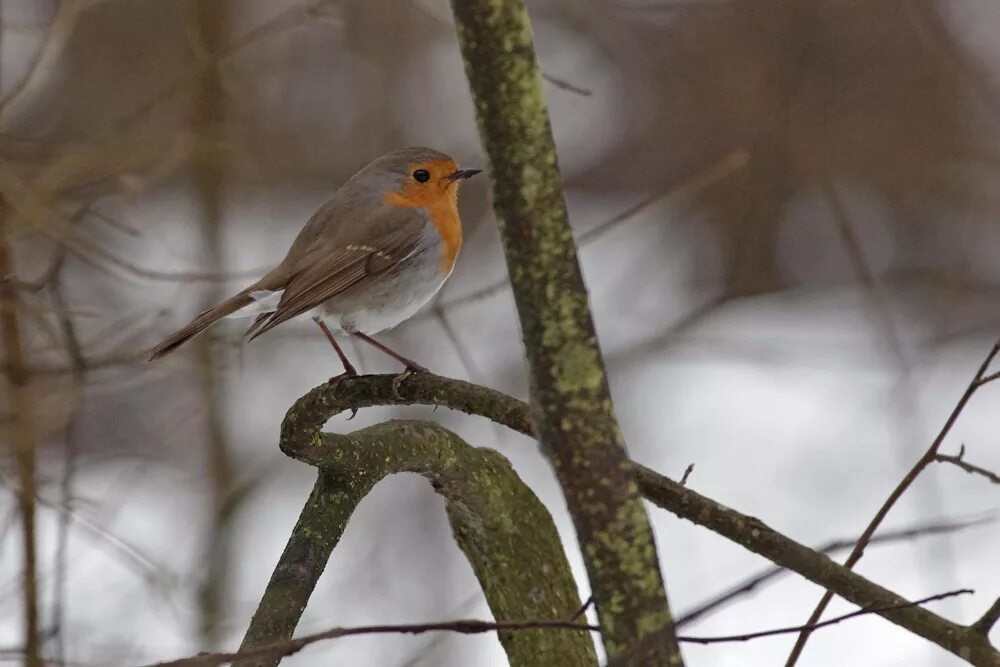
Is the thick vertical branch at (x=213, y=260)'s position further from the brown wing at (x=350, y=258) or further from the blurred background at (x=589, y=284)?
the brown wing at (x=350, y=258)

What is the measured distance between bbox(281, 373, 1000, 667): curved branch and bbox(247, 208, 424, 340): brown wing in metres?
0.93

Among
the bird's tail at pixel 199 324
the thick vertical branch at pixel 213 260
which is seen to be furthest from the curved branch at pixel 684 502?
the thick vertical branch at pixel 213 260

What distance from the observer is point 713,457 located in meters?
5.89

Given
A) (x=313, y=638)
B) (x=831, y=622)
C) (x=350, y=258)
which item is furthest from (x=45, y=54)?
(x=831, y=622)

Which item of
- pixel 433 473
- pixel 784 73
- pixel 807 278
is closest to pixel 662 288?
pixel 807 278

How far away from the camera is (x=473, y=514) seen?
2145 millimetres

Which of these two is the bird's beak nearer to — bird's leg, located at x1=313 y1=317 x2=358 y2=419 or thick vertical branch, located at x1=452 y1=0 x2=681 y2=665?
bird's leg, located at x1=313 y1=317 x2=358 y2=419

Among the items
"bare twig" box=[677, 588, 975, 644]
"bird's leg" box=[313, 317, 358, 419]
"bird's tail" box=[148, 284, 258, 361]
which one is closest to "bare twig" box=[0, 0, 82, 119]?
"bird's tail" box=[148, 284, 258, 361]

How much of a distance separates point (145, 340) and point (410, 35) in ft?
10.4

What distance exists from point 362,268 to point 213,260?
6.27 ft

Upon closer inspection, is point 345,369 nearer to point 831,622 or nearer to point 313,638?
point 831,622

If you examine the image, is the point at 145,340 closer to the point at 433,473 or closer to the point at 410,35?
the point at 433,473

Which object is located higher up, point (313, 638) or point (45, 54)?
point (45, 54)

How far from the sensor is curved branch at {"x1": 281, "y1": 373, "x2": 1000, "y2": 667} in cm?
162
